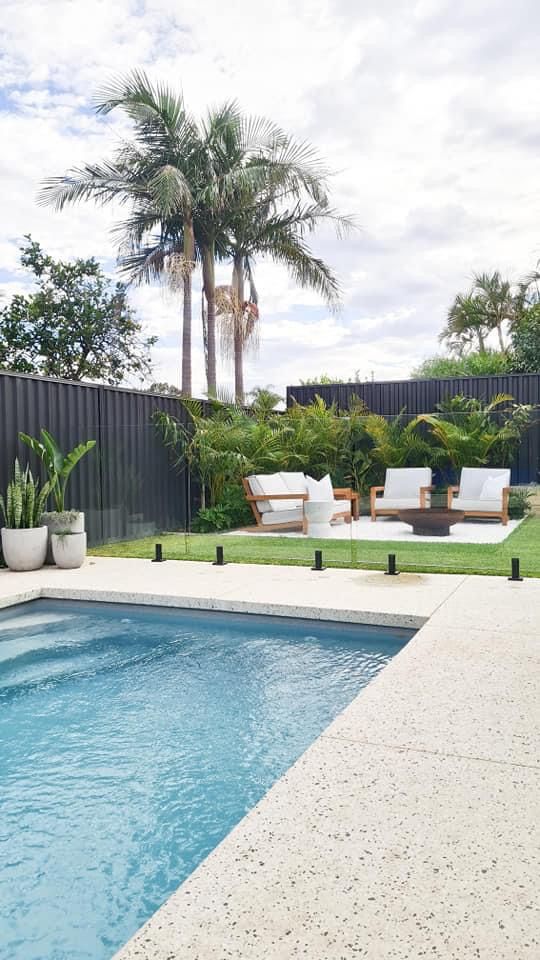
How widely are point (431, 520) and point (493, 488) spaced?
2.01ft

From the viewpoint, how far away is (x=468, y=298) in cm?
2381

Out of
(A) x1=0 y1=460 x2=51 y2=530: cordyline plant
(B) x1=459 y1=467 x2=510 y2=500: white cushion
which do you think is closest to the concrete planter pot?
(A) x1=0 y1=460 x2=51 y2=530: cordyline plant

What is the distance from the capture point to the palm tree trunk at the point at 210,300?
51.5 ft

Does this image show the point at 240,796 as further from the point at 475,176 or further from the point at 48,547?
the point at 475,176

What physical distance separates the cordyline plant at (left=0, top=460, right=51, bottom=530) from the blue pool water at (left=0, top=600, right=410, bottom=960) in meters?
1.77

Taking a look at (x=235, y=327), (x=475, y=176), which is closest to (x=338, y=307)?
(x=235, y=327)

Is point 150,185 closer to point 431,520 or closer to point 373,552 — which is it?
point 373,552

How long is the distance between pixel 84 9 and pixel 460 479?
6.59 metres

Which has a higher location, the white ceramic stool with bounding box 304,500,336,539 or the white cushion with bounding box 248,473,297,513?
the white cushion with bounding box 248,473,297,513

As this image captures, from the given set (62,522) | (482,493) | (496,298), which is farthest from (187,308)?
(496,298)

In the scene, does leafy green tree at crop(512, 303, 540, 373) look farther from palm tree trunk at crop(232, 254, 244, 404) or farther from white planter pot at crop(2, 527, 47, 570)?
white planter pot at crop(2, 527, 47, 570)

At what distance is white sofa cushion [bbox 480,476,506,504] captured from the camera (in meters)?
6.50

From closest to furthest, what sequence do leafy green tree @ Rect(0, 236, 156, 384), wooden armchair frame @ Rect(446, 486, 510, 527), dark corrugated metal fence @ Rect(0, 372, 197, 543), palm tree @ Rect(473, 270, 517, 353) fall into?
wooden armchair frame @ Rect(446, 486, 510, 527), dark corrugated metal fence @ Rect(0, 372, 197, 543), leafy green tree @ Rect(0, 236, 156, 384), palm tree @ Rect(473, 270, 517, 353)

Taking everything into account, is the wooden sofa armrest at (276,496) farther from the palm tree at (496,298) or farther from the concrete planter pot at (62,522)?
the palm tree at (496,298)
